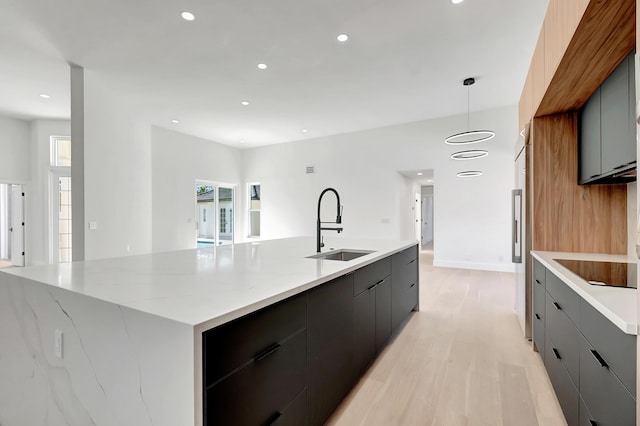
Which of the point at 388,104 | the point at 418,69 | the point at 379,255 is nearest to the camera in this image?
the point at 379,255

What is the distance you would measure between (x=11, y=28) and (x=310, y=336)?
442 cm

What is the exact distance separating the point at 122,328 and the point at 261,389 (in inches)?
20.5

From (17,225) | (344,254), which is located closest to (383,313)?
(344,254)

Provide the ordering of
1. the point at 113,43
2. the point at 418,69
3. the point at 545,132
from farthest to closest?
the point at 418,69 < the point at 113,43 < the point at 545,132

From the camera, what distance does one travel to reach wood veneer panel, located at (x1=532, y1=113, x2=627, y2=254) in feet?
7.61

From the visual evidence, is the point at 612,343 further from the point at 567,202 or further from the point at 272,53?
the point at 272,53

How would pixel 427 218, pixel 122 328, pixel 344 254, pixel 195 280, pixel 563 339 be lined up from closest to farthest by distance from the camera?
pixel 122 328 < pixel 195 280 < pixel 563 339 < pixel 344 254 < pixel 427 218

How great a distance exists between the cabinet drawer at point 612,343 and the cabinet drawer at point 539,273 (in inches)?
35.8

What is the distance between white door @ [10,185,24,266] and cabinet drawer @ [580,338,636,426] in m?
9.21

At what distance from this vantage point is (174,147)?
23.6 feet

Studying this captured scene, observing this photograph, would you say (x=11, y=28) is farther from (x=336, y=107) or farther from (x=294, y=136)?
(x=294, y=136)

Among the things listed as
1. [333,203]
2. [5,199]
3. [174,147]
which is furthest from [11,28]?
[5,199]

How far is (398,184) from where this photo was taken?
716 centimetres

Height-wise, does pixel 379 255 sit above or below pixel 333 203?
below
